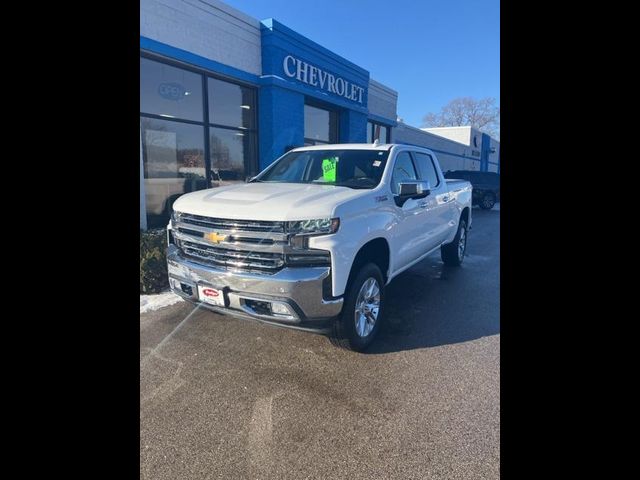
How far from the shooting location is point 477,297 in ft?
16.8

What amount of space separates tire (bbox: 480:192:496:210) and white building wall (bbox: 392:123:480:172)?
4.68 metres

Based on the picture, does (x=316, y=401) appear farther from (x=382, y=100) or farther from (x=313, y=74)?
(x=382, y=100)

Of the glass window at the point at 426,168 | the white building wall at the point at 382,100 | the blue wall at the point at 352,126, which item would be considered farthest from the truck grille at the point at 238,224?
the white building wall at the point at 382,100

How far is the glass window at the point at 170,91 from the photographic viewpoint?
7254mm

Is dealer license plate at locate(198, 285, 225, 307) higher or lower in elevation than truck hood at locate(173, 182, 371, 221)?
lower

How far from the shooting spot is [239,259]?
3.06 meters

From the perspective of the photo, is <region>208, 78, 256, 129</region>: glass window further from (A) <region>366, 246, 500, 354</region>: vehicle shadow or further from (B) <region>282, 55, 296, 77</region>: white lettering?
(A) <region>366, 246, 500, 354</region>: vehicle shadow

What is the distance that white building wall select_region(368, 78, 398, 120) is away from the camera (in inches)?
594

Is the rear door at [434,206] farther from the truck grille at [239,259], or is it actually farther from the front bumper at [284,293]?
the truck grille at [239,259]

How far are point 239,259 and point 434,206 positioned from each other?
2.95 m

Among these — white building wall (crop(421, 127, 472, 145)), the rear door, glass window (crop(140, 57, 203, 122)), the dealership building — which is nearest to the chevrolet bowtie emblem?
the rear door
